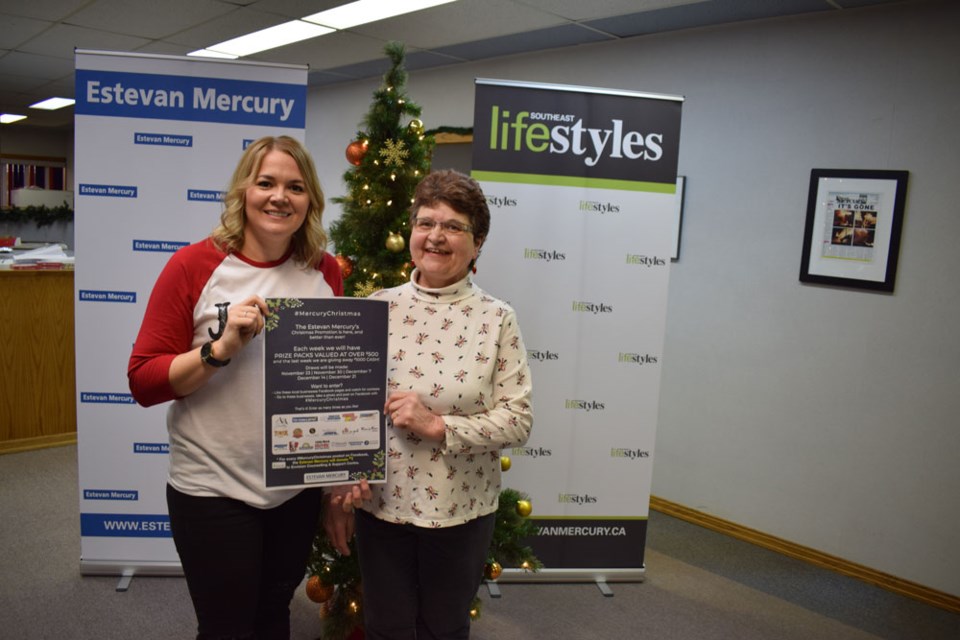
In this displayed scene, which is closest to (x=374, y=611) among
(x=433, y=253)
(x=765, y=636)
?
(x=433, y=253)

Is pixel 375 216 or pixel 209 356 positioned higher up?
pixel 375 216

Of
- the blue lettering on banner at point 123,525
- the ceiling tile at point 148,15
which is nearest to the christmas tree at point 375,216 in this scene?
Result: the blue lettering on banner at point 123,525

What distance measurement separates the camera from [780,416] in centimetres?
372

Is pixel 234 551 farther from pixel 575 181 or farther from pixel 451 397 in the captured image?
pixel 575 181

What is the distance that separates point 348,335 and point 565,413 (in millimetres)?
1828

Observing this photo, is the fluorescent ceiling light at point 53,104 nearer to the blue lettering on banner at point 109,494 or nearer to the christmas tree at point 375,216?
the blue lettering on banner at point 109,494

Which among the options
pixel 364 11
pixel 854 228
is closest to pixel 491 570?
pixel 854 228

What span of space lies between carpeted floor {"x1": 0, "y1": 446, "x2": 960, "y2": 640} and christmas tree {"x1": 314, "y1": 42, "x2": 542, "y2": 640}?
38 cm

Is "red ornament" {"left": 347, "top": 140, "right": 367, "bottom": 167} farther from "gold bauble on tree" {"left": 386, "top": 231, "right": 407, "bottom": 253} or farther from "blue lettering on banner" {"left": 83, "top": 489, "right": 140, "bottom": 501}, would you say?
"blue lettering on banner" {"left": 83, "top": 489, "right": 140, "bottom": 501}

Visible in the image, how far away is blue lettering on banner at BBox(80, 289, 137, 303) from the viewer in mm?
2838

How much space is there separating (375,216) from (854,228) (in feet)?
8.22

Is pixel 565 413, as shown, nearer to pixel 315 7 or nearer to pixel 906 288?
pixel 906 288

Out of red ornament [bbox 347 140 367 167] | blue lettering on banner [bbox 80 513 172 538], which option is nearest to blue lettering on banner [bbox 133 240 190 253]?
red ornament [bbox 347 140 367 167]

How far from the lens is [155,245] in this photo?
9.30 feet
